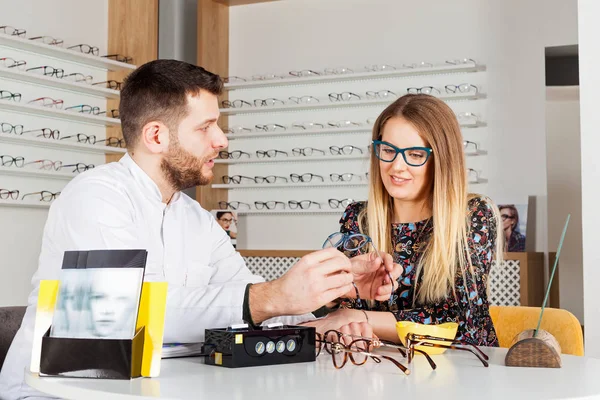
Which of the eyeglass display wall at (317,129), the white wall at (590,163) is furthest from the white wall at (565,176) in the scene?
the white wall at (590,163)

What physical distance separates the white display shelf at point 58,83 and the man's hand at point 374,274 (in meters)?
3.84

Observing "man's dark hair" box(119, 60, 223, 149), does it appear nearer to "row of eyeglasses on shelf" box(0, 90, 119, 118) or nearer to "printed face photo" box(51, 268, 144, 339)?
"printed face photo" box(51, 268, 144, 339)

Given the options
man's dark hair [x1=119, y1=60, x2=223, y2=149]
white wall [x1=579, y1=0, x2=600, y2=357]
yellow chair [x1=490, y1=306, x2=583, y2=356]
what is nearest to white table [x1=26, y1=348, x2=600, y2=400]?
yellow chair [x1=490, y1=306, x2=583, y2=356]

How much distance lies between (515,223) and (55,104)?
3283mm

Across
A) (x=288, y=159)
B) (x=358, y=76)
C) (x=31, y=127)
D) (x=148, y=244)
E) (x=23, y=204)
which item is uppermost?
(x=358, y=76)

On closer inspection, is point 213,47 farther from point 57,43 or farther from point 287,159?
point 57,43

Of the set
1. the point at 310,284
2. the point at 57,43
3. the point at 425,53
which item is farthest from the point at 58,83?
the point at 310,284

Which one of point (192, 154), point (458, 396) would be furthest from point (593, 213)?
point (458, 396)

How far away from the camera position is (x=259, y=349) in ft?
5.13

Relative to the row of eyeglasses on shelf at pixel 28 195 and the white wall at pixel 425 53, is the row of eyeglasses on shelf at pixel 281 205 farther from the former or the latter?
the row of eyeglasses on shelf at pixel 28 195

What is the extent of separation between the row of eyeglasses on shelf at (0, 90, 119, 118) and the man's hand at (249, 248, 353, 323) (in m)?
4.07

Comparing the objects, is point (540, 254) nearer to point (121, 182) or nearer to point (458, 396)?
point (121, 182)

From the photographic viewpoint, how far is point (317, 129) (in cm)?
633

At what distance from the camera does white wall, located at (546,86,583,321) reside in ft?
19.0
